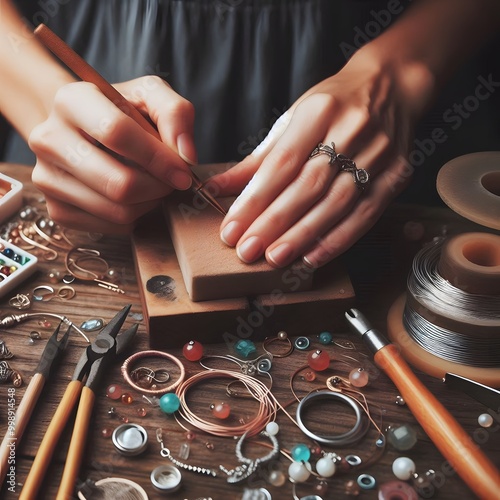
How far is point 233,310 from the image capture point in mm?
983

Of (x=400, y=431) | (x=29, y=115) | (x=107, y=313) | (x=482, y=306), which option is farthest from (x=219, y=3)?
(x=400, y=431)

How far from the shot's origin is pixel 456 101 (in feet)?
4.97

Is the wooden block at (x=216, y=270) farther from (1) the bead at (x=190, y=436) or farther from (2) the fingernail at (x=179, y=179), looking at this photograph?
(1) the bead at (x=190, y=436)

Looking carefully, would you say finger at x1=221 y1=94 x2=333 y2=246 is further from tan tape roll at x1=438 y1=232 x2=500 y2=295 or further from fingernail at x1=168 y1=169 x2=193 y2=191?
tan tape roll at x1=438 y1=232 x2=500 y2=295

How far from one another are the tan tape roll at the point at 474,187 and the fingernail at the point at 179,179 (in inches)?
14.5

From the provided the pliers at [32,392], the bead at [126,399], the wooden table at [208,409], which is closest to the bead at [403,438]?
the wooden table at [208,409]

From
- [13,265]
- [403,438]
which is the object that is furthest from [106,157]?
[403,438]

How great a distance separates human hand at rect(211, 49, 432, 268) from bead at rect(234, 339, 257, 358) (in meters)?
0.12

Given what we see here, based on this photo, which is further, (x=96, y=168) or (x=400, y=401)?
(x=96, y=168)

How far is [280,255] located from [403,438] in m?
0.30

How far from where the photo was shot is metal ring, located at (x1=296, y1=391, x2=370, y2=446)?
2.85 ft

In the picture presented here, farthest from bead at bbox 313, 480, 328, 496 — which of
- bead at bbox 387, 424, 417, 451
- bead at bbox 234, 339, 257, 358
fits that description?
bead at bbox 234, 339, 257, 358

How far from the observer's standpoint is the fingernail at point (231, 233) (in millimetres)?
1011

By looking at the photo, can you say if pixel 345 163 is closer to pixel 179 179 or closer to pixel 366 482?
pixel 179 179
